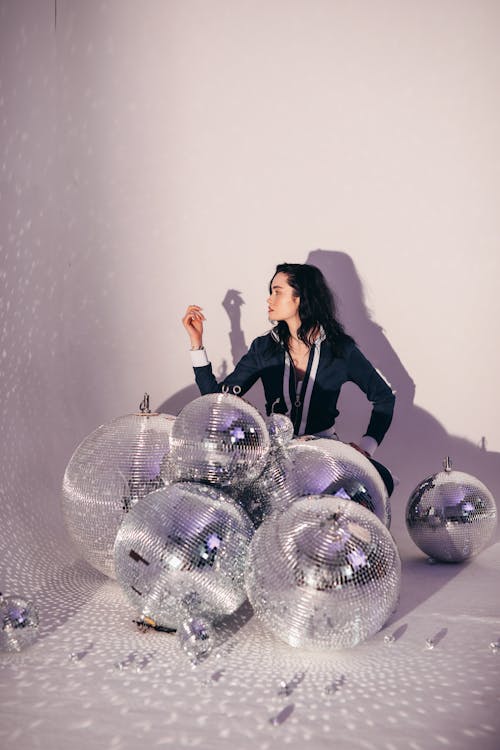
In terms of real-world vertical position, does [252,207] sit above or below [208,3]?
below

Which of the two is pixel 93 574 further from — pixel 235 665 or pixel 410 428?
pixel 410 428

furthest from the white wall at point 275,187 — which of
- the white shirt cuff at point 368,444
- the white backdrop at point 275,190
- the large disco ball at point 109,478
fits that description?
the large disco ball at point 109,478

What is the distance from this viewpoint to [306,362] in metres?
2.88

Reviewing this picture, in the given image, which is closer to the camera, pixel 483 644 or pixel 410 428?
pixel 483 644

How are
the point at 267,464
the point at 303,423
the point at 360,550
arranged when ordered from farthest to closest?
1. the point at 303,423
2. the point at 267,464
3. the point at 360,550

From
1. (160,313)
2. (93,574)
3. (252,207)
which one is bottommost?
(93,574)

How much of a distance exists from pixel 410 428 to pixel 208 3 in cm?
215

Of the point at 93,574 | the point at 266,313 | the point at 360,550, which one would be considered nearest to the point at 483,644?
the point at 360,550

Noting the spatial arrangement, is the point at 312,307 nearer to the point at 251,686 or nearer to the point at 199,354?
the point at 199,354

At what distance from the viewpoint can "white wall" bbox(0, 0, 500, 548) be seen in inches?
133

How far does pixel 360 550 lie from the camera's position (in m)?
1.58

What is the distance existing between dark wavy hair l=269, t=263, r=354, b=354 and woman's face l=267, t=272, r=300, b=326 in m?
0.02

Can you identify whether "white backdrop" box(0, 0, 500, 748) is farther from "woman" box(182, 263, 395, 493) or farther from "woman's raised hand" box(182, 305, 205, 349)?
"woman's raised hand" box(182, 305, 205, 349)

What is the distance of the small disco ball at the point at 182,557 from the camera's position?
167 centimetres
